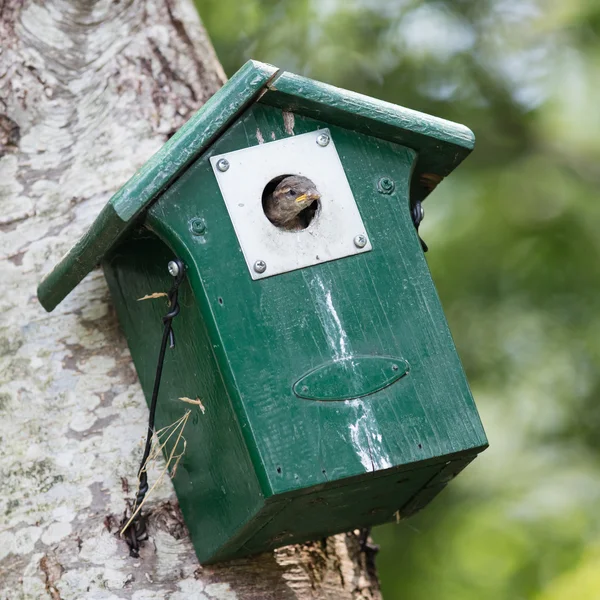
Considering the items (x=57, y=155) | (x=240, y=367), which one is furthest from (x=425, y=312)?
(x=57, y=155)

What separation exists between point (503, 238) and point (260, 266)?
105 inches

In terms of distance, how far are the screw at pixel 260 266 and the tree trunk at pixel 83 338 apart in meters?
0.60

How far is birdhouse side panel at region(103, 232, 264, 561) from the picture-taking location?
1945 mm

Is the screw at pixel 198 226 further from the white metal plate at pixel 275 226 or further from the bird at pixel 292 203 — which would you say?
the bird at pixel 292 203

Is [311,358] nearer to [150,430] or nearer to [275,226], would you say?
[275,226]

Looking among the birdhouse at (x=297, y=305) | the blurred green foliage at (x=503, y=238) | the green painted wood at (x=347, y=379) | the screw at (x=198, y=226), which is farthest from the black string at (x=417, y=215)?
the blurred green foliage at (x=503, y=238)

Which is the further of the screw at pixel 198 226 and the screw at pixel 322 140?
the screw at pixel 322 140

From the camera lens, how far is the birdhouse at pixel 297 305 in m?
1.84

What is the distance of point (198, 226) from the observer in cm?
192

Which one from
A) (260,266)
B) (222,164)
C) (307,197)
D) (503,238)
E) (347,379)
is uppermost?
(503,238)

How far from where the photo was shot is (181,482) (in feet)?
7.30

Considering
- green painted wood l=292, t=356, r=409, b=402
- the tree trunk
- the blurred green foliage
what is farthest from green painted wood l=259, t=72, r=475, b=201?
the blurred green foliage

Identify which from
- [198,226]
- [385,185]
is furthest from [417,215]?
[198,226]

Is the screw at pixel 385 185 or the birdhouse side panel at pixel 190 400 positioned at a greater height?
the screw at pixel 385 185
